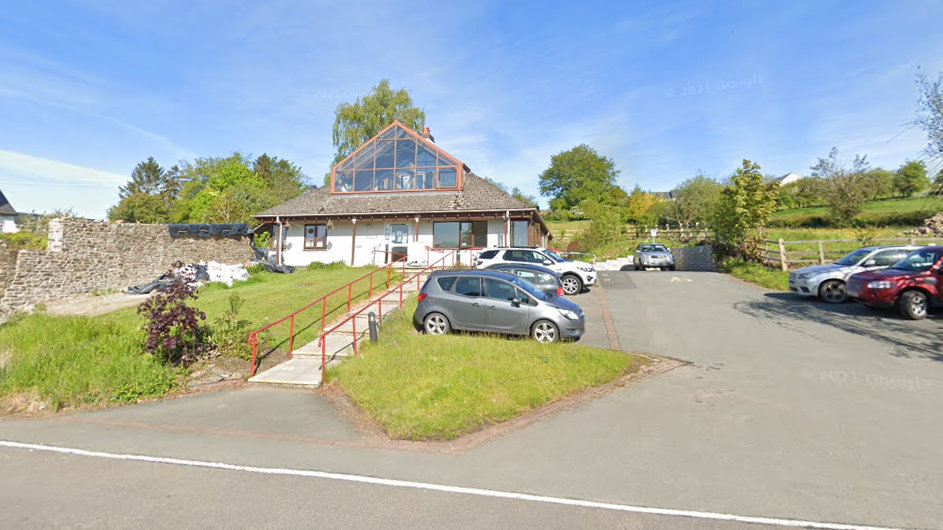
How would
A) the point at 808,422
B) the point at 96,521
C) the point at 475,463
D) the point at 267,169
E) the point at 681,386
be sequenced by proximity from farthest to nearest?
the point at 267,169 → the point at 681,386 → the point at 808,422 → the point at 475,463 → the point at 96,521

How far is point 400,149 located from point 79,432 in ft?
68.5

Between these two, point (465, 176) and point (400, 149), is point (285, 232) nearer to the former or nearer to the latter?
point (400, 149)

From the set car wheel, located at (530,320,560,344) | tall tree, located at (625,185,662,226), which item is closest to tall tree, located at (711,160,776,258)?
car wheel, located at (530,320,560,344)

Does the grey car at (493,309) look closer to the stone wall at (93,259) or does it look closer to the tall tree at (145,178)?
the stone wall at (93,259)

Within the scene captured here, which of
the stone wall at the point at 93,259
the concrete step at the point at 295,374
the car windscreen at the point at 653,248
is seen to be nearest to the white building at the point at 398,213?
the stone wall at the point at 93,259

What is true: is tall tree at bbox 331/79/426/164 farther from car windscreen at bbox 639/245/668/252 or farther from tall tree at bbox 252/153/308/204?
car windscreen at bbox 639/245/668/252

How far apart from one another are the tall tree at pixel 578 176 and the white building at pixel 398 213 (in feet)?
172

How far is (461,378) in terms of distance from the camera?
7078 mm

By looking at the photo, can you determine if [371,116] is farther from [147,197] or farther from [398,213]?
[147,197]

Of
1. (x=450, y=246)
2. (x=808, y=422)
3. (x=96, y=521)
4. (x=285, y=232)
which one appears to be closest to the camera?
(x=96, y=521)

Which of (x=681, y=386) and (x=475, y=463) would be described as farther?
(x=681, y=386)

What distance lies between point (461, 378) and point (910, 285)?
11695 mm

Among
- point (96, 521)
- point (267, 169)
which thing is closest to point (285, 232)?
point (96, 521)

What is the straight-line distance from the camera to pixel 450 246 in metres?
23.3
